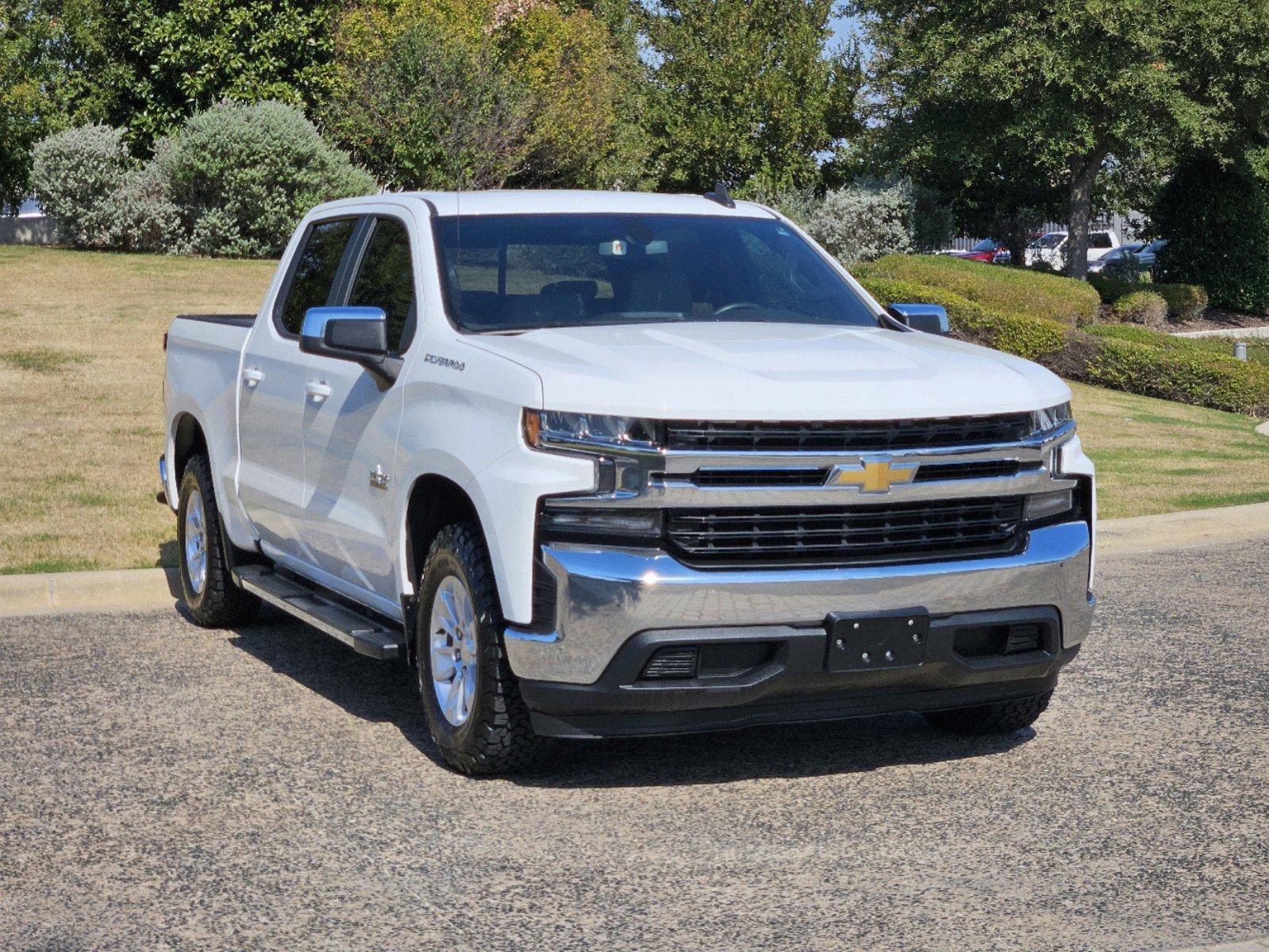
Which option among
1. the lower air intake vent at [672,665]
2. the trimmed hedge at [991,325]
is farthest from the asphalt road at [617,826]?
the trimmed hedge at [991,325]

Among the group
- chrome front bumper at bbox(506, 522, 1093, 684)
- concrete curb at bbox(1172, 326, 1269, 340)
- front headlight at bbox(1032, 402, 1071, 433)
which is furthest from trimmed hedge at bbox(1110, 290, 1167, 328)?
chrome front bumper at bbox(506, 522, 1093, 684)

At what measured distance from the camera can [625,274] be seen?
21.5ft

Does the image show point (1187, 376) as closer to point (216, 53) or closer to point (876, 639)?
point (876, 639)

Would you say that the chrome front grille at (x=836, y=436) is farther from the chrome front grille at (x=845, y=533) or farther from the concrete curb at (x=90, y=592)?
the concrete curb at (x=90, y=592)

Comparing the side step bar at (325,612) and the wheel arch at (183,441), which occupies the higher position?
the wheel arch at (183,441)

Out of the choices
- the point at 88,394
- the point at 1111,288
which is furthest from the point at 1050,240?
the point at 88,394

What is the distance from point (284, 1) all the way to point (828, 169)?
16.3 m

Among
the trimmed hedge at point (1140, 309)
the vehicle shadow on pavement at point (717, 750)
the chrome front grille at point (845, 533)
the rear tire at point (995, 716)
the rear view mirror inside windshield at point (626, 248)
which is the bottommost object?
the trimmed hedge at point (1140, 309)

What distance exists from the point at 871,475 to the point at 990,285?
75.9 ft

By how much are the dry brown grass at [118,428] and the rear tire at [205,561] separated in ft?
4.06

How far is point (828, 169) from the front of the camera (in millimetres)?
44812

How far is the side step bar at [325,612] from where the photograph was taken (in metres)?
6.21

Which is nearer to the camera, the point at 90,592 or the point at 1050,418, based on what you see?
the point at 1050,418

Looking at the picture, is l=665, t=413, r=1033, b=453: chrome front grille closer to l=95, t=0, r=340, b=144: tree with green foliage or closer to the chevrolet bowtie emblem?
the chevrolet bowtie emblem
